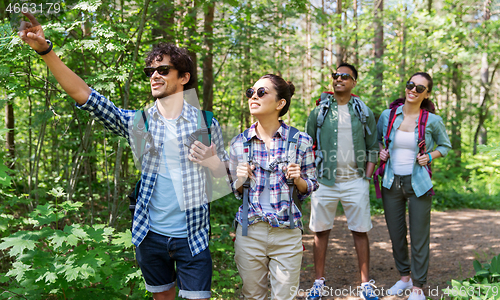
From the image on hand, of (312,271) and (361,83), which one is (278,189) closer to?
(312,271)

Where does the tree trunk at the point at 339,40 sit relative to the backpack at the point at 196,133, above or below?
above

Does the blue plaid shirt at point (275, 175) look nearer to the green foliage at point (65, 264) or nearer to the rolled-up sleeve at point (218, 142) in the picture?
the rolled-up sleeve at point (218, 142)

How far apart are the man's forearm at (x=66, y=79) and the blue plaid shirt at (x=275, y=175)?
1.08 metres

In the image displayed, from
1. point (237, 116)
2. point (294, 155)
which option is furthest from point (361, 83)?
point (294, 155)

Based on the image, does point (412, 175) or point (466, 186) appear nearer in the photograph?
point (412, 175)

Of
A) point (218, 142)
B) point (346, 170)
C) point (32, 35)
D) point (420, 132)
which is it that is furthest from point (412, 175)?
point (32, 35)

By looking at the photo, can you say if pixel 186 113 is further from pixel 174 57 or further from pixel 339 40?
pixel 339 40

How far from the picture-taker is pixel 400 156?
382 centimetres

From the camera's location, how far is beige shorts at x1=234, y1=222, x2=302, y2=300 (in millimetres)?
2410

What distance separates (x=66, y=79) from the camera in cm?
187

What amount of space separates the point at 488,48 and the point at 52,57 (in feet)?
33.6

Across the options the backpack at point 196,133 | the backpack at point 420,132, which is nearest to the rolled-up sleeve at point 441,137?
the backpack at point 420,132

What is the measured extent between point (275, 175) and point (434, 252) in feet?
14.7

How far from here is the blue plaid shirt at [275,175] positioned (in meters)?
2.42
